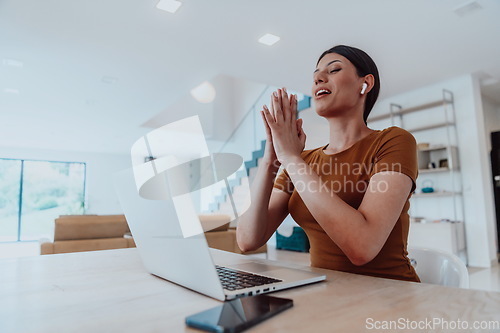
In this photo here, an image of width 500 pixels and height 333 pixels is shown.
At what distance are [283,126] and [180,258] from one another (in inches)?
17.1

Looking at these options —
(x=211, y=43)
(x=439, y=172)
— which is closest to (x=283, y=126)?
(x=211, y=43)

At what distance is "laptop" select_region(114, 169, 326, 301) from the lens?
48 cm

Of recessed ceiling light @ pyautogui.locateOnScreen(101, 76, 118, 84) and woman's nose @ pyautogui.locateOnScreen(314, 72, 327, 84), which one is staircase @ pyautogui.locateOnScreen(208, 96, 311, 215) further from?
woman's nose @ pyautogui.locateOnScreen(314, 72, 327, 84)

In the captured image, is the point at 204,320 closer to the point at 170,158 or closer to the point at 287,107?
the point at 170,158

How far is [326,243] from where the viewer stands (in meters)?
0.91

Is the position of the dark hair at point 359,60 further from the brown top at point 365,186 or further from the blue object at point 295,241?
the blue object at point 295,241

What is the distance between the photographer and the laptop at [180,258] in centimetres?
48

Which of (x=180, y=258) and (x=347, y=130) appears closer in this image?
(x=180, y=258)

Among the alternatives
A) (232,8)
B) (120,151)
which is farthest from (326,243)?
(120,151)

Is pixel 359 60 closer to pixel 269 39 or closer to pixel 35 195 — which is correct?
pixel 269 39

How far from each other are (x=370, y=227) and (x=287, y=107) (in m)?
0.35

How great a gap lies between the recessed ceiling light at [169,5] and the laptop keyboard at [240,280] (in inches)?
114

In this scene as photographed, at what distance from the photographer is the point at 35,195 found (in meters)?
10.4

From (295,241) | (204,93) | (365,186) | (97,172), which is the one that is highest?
(204,93)
